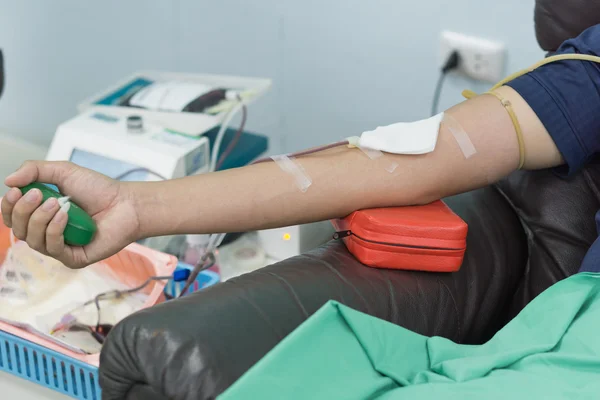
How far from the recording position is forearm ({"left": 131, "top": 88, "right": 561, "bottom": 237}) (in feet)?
3.36

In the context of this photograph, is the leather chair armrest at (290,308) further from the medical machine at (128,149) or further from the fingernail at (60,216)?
the medical machine at (128,149)

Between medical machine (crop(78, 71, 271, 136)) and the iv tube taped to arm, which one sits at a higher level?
the iv tube taped to arm

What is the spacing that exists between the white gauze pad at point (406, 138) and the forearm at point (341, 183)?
Result: 0.5 inches

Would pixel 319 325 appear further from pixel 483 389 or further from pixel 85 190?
pixel 85 190

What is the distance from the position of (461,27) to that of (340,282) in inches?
38.8

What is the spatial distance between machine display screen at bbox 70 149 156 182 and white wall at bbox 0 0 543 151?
65 centimetres

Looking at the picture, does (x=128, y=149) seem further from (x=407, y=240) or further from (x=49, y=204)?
(x=407, y=240)

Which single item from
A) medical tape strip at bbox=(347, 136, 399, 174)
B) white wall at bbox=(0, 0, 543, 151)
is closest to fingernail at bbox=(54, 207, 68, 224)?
medical tape strip at bbox=(347, 136, 399, 174)

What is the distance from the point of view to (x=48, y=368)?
1165 millimetres

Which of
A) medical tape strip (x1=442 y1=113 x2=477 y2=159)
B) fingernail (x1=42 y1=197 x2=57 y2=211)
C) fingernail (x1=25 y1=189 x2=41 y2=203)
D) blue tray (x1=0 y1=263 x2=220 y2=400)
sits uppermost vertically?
medical tape strip (x1=442 y1=113 x2=477 y2=159)

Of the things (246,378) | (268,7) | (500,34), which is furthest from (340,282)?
(268,7)

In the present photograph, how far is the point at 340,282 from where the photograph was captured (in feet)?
3.17

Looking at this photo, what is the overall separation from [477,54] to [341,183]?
0.84 meters

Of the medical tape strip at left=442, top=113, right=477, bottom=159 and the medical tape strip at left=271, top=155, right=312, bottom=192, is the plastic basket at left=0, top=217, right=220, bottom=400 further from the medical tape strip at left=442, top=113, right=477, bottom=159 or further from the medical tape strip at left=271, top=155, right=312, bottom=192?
the medical tape strip at left=442, top=113, right=477, bottom=159
